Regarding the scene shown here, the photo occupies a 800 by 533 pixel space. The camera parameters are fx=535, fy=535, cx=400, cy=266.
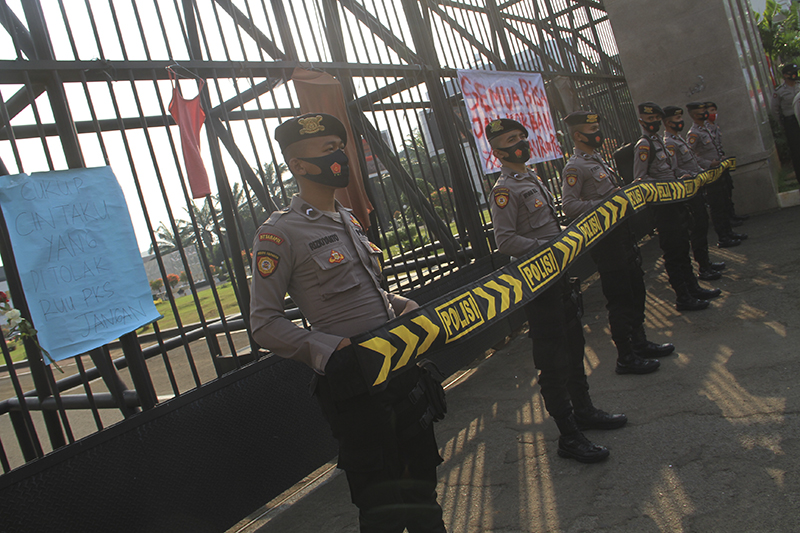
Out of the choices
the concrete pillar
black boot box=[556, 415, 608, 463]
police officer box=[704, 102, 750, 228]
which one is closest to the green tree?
the concrete pillar

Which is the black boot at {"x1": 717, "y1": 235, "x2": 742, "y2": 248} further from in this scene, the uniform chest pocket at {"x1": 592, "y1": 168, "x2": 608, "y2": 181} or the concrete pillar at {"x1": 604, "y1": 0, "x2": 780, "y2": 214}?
the uniform chest pocket at {"x1": 592, "y1": 168, "x2": 608, "y2": 181}

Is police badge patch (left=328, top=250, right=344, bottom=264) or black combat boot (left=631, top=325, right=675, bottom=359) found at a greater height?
police badge patch (left=328, top=250, right=344, bottom=264)

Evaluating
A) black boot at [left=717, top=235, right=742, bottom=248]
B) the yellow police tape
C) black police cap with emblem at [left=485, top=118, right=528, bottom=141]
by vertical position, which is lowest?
black boot at [left=717, top=235, right=742, bottom=248]

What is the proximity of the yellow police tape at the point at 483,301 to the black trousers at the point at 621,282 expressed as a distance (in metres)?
0.22

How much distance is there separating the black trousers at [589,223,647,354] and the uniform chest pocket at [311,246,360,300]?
2480mm

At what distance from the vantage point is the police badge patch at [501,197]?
3.40m

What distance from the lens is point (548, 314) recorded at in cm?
317

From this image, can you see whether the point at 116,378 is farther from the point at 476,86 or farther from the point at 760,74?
the point at 760,74

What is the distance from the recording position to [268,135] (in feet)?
12.6

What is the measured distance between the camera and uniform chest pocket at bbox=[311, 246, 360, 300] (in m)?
2.15

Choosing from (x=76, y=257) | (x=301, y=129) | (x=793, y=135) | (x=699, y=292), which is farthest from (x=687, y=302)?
(x=793, y=135)

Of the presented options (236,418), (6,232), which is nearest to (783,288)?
(236,418)

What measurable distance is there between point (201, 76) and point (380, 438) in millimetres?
2695

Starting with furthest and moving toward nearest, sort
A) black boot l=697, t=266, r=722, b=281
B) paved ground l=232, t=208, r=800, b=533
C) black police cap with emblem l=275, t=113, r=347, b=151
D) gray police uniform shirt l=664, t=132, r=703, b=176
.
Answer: gray police uniform shirt l=664, t=132, r=703, b=176 < black boot l=697, t=266, r=722, b=281 < paved ground l=232, t=208, r=800, b=533 < black police cap with emblem l=275, t=113, r=347, b=151
